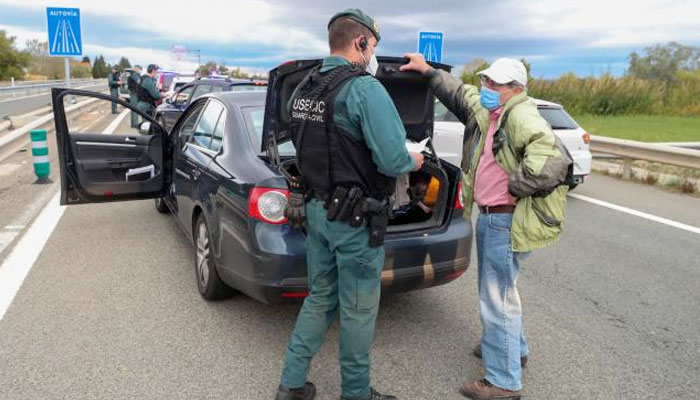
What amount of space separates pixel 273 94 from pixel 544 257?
3372 millimetres

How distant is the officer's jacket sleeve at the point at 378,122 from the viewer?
2.50m

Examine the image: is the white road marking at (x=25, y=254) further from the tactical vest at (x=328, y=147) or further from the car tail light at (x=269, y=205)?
the tactical vest at (x=328, y=147)

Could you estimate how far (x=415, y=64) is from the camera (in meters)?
3.41

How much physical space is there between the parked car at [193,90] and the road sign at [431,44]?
211 inches

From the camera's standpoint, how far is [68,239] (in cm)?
578

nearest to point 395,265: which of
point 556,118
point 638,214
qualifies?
point 638,214

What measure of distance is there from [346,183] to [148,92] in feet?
39.6

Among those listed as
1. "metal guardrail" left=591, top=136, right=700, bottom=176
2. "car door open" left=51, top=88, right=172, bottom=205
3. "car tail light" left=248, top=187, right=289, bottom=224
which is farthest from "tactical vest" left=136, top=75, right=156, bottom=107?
"car tail light" left=248, top=187, right=289, bottom=224

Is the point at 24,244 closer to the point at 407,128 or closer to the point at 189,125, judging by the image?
the point at 189,125

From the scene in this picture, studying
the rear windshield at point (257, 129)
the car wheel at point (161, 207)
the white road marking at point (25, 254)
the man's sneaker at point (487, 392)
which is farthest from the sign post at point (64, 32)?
the man's sneaker at point (487, 392)

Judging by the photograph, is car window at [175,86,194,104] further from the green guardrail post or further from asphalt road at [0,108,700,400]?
asphalt road at [0,108,700,400]

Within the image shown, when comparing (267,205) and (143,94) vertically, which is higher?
(143,94)

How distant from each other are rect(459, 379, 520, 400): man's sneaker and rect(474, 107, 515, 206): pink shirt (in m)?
0.99

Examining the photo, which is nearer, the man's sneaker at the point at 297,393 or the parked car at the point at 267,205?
the man's sneaker at the point at 297,393
